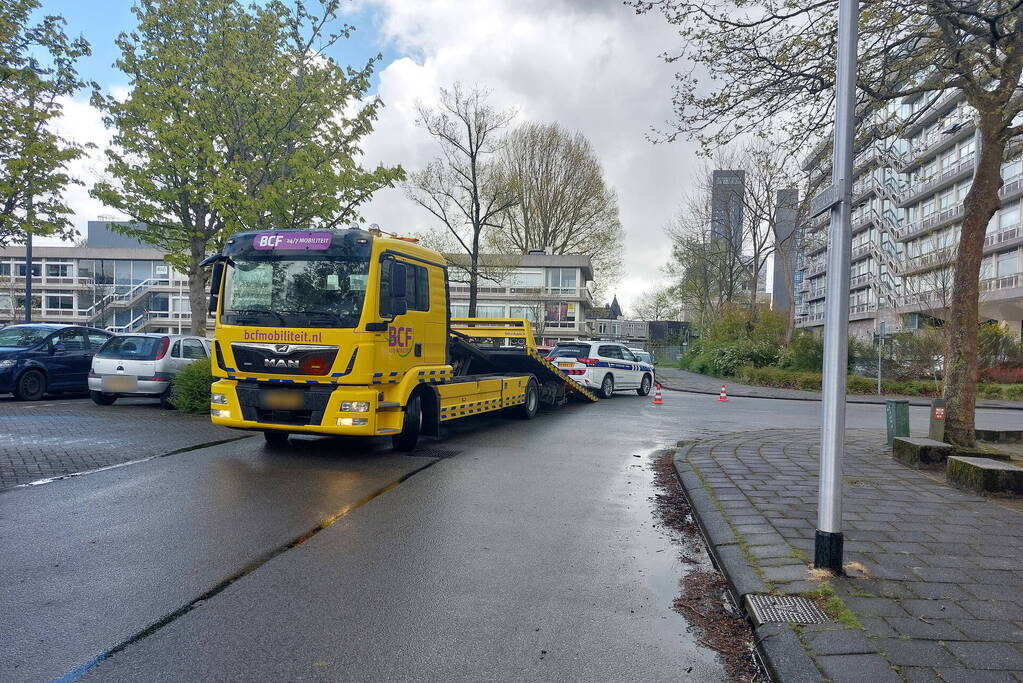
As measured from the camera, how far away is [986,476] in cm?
674

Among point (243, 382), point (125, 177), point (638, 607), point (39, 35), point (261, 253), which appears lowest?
point (638, 607)

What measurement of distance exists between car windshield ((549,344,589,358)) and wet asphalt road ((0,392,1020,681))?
41.3 ft

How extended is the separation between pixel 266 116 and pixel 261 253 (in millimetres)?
8533

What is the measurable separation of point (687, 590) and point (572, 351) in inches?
663

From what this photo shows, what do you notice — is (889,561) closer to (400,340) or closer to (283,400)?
(400,340)

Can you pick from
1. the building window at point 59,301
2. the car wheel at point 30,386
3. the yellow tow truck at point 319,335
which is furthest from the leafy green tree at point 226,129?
the building window at point 59,301

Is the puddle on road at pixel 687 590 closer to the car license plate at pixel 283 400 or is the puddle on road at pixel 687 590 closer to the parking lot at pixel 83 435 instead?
the car license plate at pixel 283 400

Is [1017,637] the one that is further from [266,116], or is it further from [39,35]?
[39,35]

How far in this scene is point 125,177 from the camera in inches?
639

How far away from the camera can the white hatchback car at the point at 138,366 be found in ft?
45.5

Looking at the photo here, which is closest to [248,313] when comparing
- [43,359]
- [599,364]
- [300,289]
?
[300,289]

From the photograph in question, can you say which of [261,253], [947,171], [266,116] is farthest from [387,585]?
[947,171]

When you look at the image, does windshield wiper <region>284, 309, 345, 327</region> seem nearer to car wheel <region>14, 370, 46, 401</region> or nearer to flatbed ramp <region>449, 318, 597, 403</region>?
flatbed ramp <region>449, 318, 597, 403</region>

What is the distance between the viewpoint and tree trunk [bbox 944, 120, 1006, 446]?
9.01 metres
